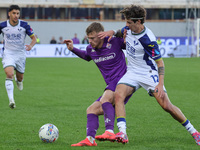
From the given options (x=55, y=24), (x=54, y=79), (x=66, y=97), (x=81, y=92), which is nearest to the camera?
(x=66, y=97)

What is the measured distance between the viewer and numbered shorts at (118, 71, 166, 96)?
6.55m

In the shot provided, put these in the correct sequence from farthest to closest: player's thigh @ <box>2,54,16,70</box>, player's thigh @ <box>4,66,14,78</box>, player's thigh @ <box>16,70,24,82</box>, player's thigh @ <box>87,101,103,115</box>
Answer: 1. player's thigh @ <box>16,70,24,82</box>
2. player's thigh @ <box>2,54,16,70</box>
3. player's thigh @ <box>4,66,14,78</box>
4. player's thigh @ <box>87,101,103,115</box>

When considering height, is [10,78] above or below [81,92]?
above

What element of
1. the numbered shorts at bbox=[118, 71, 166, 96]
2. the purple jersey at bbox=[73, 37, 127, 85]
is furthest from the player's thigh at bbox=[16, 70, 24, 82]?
the numbered shorts at bbox=[118, 71, 166, 96]

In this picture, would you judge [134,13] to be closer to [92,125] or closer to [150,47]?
[150,47]

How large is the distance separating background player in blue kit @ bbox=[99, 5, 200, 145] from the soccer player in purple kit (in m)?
0.17

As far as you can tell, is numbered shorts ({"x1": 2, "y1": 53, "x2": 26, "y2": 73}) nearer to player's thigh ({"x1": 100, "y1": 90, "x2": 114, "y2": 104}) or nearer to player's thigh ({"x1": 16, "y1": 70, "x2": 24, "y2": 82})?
player's thigh ({"x1": 16, "y1": 70, "x2": 24, "y2": 82})

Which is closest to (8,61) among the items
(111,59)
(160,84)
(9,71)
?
(9,71)

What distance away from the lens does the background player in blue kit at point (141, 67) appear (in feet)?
21.0

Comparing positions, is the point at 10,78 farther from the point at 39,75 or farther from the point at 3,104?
the point at 39,75

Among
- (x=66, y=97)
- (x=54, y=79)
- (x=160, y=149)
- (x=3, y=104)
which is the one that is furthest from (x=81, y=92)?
(x=160, y=149)

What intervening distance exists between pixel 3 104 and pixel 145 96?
4433 millimetres

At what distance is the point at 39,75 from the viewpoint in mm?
21500

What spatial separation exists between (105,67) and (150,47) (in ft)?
2.68
